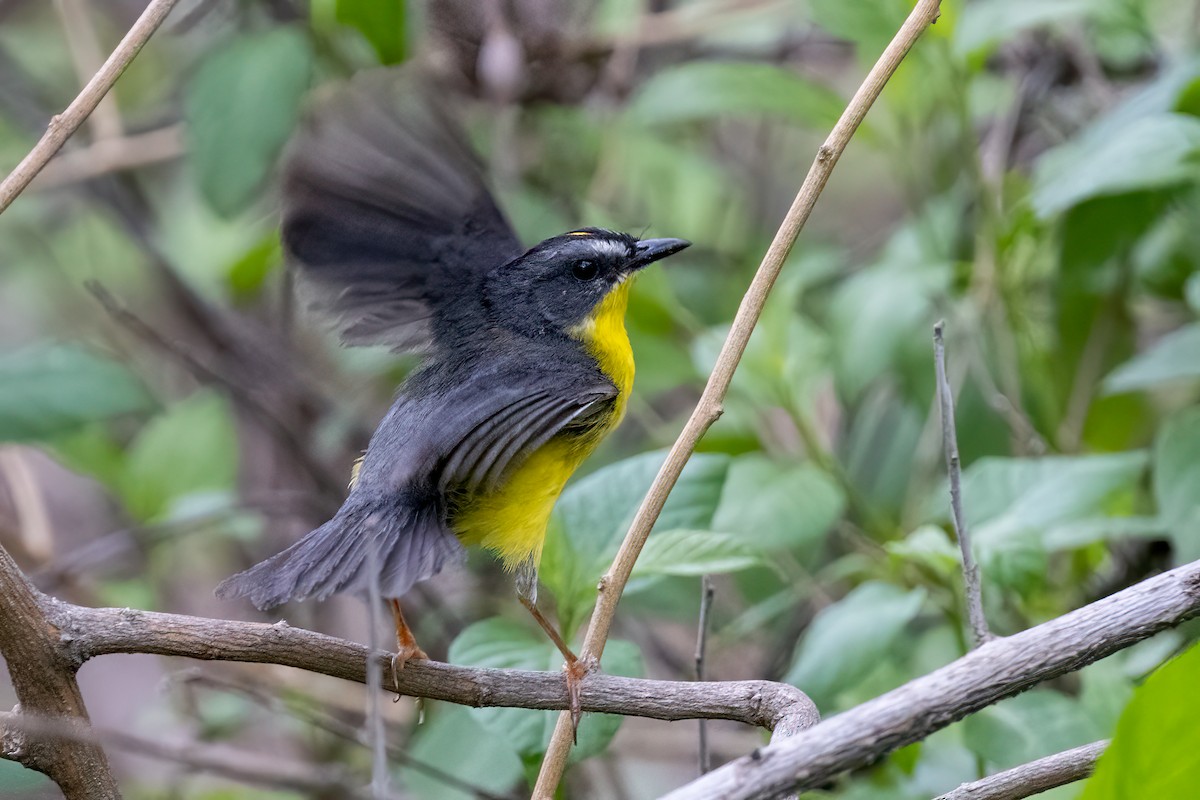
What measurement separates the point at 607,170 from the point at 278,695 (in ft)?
7.68

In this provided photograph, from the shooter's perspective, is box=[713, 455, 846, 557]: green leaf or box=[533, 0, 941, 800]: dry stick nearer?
box=[533, 0, 941, 800]: dry stick

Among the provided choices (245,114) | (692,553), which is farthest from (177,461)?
(692,553)

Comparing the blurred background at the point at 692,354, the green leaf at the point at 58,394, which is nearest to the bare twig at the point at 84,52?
the blurred background at the point at 692,354

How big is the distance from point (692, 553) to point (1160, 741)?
1.11 m

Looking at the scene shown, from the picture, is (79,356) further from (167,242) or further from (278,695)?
(167,242)

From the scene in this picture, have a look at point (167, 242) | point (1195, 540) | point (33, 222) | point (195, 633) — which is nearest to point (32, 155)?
point (195, 633)

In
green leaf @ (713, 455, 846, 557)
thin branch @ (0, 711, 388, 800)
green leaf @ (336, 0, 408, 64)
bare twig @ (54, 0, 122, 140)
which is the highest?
bare twig @ (54, 0, 122, 140)

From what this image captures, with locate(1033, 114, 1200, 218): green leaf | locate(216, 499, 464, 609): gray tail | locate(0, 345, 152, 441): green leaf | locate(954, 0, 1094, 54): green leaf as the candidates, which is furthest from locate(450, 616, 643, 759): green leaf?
locate(954, 0, 1094, 54): green leaf

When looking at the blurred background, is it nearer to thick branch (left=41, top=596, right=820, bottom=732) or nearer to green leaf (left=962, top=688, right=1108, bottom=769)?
green leaf (left=962, top=688, right=1108, bottom=769)

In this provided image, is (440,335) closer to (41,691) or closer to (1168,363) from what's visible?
(41,691)

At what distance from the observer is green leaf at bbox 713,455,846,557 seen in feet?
9.39

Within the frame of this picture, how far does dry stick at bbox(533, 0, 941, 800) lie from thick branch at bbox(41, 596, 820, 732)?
110 mm

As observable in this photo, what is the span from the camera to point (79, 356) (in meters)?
3.24

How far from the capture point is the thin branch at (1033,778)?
1731 mm
